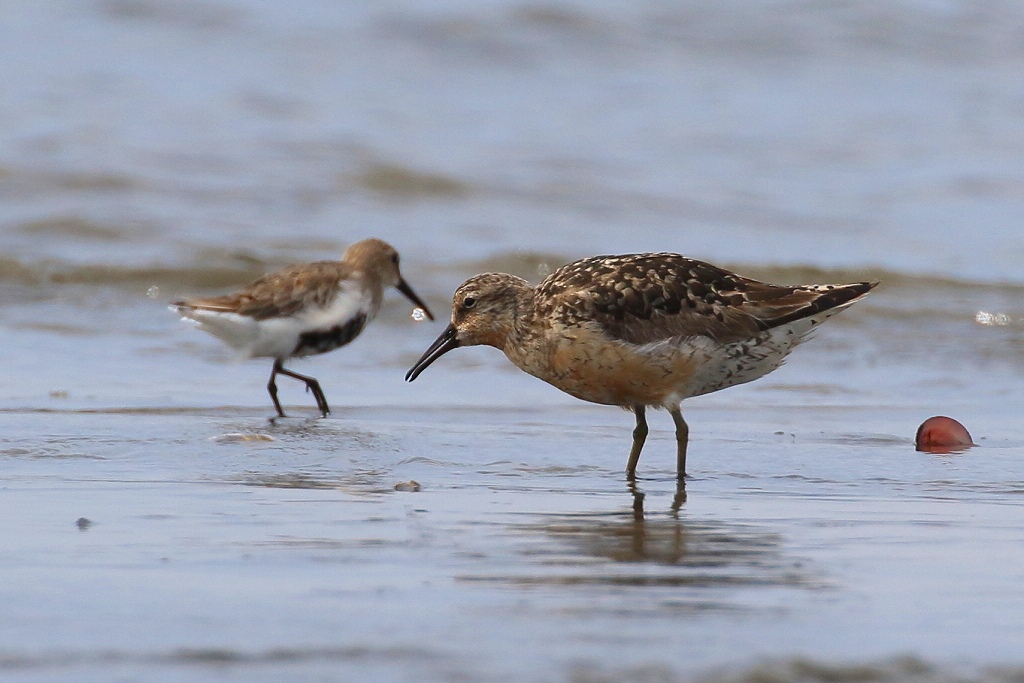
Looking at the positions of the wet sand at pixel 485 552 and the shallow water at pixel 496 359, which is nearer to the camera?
the wet sand at pixel 485 552

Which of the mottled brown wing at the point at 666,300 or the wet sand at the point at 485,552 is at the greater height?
the mottled brown wing at the point at 666,300

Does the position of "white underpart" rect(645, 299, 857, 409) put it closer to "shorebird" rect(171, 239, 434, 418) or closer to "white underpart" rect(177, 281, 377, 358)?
"shorebird" rect(171, 239, 434, 418)

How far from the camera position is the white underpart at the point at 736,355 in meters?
6.12

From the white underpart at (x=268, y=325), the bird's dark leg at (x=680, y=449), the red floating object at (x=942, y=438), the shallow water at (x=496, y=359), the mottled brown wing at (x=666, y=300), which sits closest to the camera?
the shallow water at (x=496, y=359)

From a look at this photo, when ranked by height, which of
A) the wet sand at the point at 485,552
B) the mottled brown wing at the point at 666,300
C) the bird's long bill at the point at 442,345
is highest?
the mottled brown wing at the point at 666,300

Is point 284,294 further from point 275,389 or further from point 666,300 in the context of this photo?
point 666,300

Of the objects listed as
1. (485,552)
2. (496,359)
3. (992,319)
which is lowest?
(485,552)

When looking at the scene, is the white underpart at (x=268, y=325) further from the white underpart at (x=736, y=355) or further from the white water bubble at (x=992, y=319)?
the white water bubble at (x=992, y=319)

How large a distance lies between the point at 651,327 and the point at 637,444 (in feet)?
1.58

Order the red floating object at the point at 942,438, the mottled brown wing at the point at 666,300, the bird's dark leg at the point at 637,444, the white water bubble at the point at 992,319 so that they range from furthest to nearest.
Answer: the white water bubble at the point at 992,319 → the red floating object at the point at 942,438 → the mottled brown wing at the point at 666,300 → the bird's dark leg at the point at 637,444

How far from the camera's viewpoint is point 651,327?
20.0 feet

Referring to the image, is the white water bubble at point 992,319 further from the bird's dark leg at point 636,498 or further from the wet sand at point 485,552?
the bird's dark leg at point 636,498

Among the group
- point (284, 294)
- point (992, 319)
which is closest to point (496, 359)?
point (284, 294)

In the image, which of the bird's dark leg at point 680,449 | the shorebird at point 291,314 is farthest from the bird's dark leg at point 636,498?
the shorebird at point 291,314
